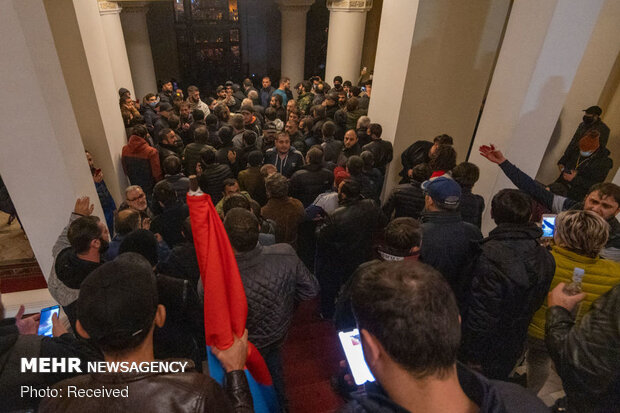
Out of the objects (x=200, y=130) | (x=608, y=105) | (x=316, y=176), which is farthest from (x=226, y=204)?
(x=608, y=105)

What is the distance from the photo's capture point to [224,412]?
1.33m

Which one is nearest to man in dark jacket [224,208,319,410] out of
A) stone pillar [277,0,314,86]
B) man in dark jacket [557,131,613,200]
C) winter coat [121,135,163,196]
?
winter coat [121,135,163,196]

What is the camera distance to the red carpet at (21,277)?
3971mm

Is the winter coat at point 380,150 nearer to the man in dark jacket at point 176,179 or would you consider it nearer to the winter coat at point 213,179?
the winter coat at point 213,179

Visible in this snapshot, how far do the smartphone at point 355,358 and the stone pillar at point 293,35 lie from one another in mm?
10559

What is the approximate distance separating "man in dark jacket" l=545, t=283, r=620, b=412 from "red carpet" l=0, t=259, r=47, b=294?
15.9 ft

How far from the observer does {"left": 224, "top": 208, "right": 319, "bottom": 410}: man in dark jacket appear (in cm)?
207

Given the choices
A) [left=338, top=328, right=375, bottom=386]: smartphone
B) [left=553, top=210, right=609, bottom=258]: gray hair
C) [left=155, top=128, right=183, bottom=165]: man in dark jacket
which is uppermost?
[left=553, top=210, right=609, bottom=258]: gray hair

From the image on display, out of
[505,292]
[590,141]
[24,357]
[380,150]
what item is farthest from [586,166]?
[24,357]

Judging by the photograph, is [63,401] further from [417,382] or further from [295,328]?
[295,328]

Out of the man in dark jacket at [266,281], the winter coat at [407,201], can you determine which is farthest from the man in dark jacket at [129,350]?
the winter coat at [407,201]

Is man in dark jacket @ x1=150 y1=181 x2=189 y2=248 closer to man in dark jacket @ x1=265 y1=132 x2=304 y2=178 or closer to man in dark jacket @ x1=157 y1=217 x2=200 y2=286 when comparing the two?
man in dark jacket @ x1=157 y1=217 x2=200 y2=286

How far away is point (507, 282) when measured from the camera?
221 cm

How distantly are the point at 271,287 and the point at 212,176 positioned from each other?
7.08 ft
